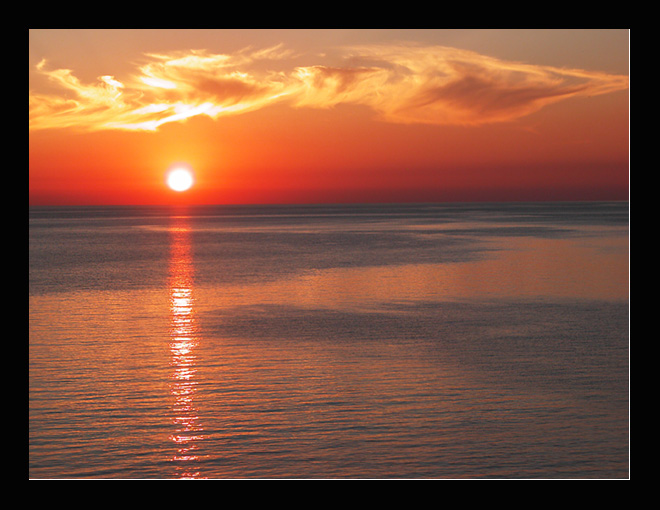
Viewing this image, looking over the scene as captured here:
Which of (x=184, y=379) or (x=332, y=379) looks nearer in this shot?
(x=332, y=379)

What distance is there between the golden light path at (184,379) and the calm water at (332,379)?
0.19 ft

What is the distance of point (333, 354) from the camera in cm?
2097

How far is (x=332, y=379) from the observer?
18.4 meters

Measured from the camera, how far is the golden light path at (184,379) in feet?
45.7

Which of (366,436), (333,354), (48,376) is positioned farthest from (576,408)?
(48,376)

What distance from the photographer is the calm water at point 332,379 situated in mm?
13828

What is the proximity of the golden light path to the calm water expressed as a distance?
57 millimetres

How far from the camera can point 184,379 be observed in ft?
61.4

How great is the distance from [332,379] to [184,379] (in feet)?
13.0

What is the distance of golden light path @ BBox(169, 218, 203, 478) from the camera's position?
548 inches

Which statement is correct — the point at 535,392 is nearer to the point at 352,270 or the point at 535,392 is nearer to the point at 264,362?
the point at 264,362

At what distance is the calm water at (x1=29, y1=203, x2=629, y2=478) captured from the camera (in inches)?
544
